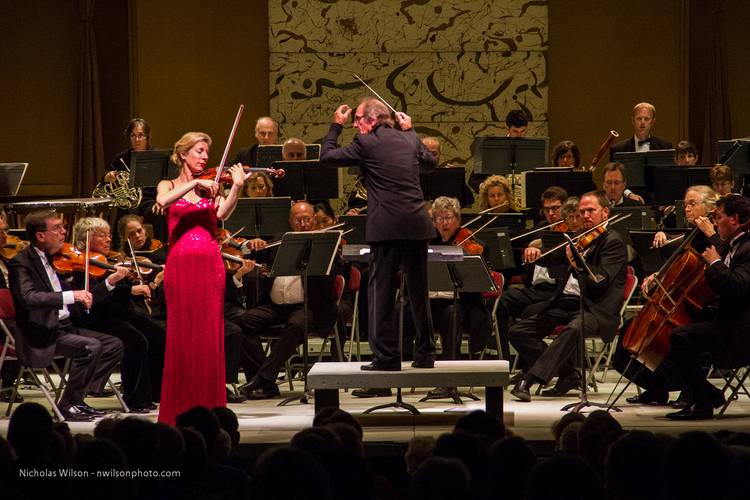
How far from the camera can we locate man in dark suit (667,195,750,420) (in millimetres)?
5938

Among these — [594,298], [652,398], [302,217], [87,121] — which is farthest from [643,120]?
[87,121]

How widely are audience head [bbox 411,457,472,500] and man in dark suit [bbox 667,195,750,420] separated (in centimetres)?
342

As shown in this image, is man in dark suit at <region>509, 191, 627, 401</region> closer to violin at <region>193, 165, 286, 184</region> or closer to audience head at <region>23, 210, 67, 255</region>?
violin at <region>193, 165, 286, 184</region>

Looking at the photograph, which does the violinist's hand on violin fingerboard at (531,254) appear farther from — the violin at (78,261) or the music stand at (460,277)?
the violin at (78,261)

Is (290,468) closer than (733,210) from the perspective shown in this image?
Yes

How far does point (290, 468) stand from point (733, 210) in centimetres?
389

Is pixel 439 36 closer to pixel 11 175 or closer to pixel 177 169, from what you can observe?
pixel 177 169

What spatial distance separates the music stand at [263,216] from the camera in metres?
7.38

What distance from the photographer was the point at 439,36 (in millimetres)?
10688

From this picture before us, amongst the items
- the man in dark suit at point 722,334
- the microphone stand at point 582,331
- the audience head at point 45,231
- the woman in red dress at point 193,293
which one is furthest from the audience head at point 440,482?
the audience head at point 45,231

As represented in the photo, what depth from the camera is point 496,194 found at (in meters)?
8.03

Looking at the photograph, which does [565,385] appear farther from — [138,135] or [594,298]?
[138,135]

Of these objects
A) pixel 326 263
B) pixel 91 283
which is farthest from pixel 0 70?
pixel 326 263

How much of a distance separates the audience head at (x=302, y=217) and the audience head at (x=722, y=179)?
2535mm
